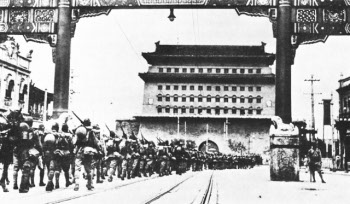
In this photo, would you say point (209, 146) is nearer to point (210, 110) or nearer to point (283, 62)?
→ point (210, 110)

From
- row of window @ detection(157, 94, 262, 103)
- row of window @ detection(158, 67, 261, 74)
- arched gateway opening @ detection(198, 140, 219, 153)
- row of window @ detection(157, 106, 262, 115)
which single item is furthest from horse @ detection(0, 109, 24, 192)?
row of window @ detection(158, 67, 261, 74)

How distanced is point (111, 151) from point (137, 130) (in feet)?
207

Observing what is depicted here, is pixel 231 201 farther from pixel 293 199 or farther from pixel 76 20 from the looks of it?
pixel 76 20

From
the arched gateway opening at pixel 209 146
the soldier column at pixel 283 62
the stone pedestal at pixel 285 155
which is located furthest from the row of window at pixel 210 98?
the soldier column at pixel 283 62

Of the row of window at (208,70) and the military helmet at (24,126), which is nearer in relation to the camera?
the military helmet at (24,126)

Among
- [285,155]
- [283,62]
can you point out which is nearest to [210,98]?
[285,155]

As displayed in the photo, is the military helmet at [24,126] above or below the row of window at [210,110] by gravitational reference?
below

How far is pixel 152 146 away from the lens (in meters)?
24.1

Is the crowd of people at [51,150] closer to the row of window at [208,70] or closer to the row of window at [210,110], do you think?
the row of window at [210,110]

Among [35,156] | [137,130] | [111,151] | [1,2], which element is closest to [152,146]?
[111,151]

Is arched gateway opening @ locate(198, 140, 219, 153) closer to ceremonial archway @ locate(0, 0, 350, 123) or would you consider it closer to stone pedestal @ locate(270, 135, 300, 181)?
stone pedestal @ locate(270, 135, 300, 181)

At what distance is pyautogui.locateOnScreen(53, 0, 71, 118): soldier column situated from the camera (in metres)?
17.9

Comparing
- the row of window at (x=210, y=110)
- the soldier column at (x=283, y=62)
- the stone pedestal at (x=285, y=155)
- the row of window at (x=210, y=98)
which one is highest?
the row of window at (x=210, y=98)

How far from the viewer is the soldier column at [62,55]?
17938mm
